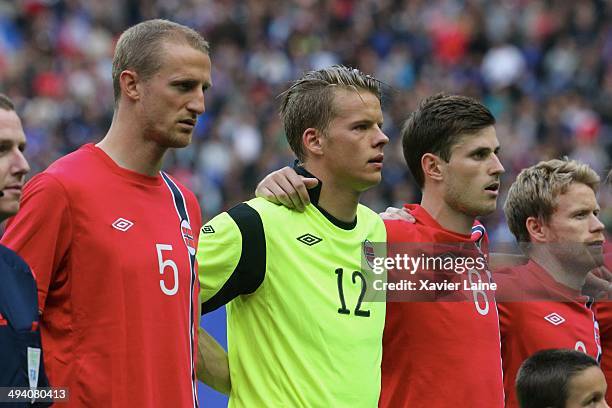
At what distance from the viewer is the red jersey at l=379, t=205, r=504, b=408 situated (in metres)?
5.33

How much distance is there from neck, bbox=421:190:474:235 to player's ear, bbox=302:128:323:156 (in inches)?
25.2

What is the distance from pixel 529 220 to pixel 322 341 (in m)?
1.66

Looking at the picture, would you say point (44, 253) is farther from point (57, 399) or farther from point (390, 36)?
point (390, 36)

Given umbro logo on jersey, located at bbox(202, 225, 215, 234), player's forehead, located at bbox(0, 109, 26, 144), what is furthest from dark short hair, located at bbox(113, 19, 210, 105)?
player's forehead, located at bbox(0, 109, 26, 144)

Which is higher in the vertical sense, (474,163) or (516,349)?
(474,163)

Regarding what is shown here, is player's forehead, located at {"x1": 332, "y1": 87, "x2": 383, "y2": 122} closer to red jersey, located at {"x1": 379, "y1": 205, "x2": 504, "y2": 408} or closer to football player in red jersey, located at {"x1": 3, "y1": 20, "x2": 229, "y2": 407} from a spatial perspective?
red jersey, located at {"x1": 379, "y1": 205, "x2": 504, "y2": 408}

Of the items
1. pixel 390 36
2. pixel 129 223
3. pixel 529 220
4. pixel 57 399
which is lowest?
pixel 57 399

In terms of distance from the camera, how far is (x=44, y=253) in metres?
4.42

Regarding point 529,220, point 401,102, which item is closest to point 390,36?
point 401,102

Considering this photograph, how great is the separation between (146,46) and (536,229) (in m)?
2.30

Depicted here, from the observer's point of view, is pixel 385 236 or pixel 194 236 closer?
pixel 194 236

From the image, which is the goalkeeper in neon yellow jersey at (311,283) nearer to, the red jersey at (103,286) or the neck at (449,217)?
the red jersey at (103,286)

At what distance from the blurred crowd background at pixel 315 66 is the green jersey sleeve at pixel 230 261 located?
9859 millimetres

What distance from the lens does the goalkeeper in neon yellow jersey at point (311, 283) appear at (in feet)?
16.4
